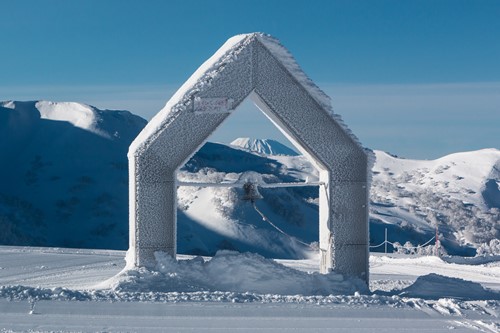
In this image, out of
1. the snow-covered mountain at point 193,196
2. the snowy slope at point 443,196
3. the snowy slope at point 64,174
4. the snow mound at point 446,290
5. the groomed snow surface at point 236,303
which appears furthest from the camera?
the snowy slope at point 443,196

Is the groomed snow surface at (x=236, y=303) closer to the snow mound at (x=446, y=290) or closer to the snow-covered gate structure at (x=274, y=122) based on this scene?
the snow mound at (x=446, y=290)

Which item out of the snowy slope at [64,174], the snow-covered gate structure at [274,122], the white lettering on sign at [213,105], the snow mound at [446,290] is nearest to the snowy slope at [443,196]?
the snowy slope at [64,174]

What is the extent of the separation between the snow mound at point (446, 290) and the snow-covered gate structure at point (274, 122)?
3.44 feet

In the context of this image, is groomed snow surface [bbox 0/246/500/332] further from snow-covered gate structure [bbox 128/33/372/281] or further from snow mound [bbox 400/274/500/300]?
snow-covered gate structure [bbox 128/33/372/281]

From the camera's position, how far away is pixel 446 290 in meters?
12.5

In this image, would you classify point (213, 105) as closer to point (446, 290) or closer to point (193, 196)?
point (446, 290)

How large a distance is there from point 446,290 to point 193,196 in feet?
114

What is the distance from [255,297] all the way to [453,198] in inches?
2254

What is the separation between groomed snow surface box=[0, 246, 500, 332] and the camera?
29.2ft

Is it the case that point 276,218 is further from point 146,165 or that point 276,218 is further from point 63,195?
point 146,165

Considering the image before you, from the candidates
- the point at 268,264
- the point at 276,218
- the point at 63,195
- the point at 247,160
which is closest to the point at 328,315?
the point at 268,264

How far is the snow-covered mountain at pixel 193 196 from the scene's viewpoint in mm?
41469

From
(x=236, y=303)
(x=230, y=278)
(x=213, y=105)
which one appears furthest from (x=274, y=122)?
(x=236, y=303)

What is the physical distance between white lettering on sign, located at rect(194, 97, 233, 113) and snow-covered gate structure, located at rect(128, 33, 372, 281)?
0.06 feet
